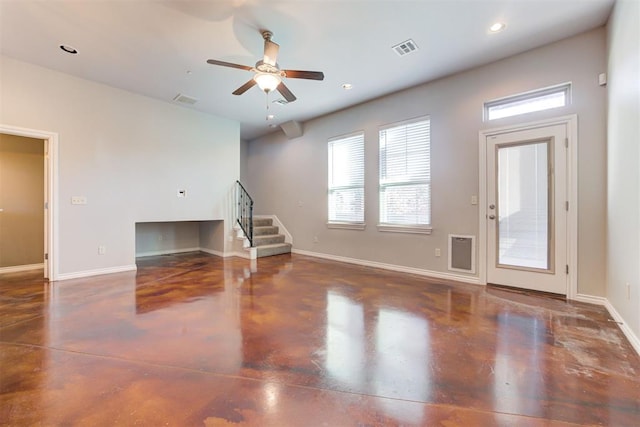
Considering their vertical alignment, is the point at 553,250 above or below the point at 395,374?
above

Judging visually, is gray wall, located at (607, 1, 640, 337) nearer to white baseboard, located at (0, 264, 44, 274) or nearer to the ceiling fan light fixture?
the ceiling fan light fixture

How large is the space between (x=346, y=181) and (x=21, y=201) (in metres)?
5.90

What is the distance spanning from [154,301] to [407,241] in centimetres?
382

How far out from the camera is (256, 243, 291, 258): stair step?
6039mm

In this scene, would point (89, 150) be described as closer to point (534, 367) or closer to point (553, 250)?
point (534, 367)

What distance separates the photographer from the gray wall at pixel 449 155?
3.14 m

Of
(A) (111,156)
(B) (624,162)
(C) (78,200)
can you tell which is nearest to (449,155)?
(B) (624,162)

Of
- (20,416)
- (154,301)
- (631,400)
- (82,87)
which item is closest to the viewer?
(20,416)

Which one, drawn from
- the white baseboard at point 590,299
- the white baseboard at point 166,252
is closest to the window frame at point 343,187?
the white baseboard at point 590,299

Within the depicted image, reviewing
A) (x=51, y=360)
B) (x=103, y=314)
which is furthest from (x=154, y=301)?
(x=51, y=360)

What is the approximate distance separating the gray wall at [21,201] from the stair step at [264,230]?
12.8ft

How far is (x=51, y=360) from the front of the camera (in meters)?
1.97

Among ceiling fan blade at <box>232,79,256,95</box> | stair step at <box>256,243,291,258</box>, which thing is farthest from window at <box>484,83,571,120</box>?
stair step at <box>256,243,291,258</box>

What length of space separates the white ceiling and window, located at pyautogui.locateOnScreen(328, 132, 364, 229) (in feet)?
4.54
